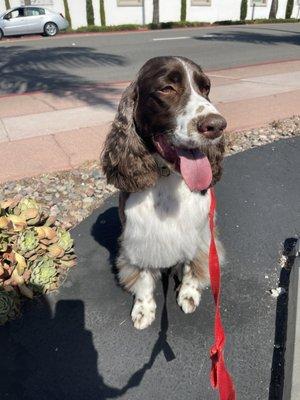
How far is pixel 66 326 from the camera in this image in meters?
3.22

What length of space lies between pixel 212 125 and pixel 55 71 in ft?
37.4

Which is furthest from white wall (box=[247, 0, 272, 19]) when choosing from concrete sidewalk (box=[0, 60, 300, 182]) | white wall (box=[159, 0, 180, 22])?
concrete sidewalk (box=[0, 60, 300, 182])

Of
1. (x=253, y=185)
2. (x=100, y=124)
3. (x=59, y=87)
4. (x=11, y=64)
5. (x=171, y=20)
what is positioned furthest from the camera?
(x=171, y=20)

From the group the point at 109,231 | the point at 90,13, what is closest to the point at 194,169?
the point at 109,231

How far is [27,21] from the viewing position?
24250 mm

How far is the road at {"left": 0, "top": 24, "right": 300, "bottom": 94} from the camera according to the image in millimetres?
11318

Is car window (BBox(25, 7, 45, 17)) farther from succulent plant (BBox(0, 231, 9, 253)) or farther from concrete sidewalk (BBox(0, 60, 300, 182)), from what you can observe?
succulent plant (BBox(0, 231, 9, 253))

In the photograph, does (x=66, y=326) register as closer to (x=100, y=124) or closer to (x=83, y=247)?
(x=83, y=247)

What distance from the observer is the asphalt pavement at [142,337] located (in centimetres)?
274

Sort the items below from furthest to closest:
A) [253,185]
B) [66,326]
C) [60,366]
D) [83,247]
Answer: [253,185] < [83,247] < [66,326] < [60,366]


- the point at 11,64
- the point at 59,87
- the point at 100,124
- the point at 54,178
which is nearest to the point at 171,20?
the point at 11,64

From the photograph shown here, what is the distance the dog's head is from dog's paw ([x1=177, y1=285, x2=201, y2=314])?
1083mm

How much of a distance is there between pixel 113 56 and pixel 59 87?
19.2 ft

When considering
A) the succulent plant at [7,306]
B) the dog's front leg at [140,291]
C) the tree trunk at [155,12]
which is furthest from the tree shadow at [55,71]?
the tree trunk at [155,12]
